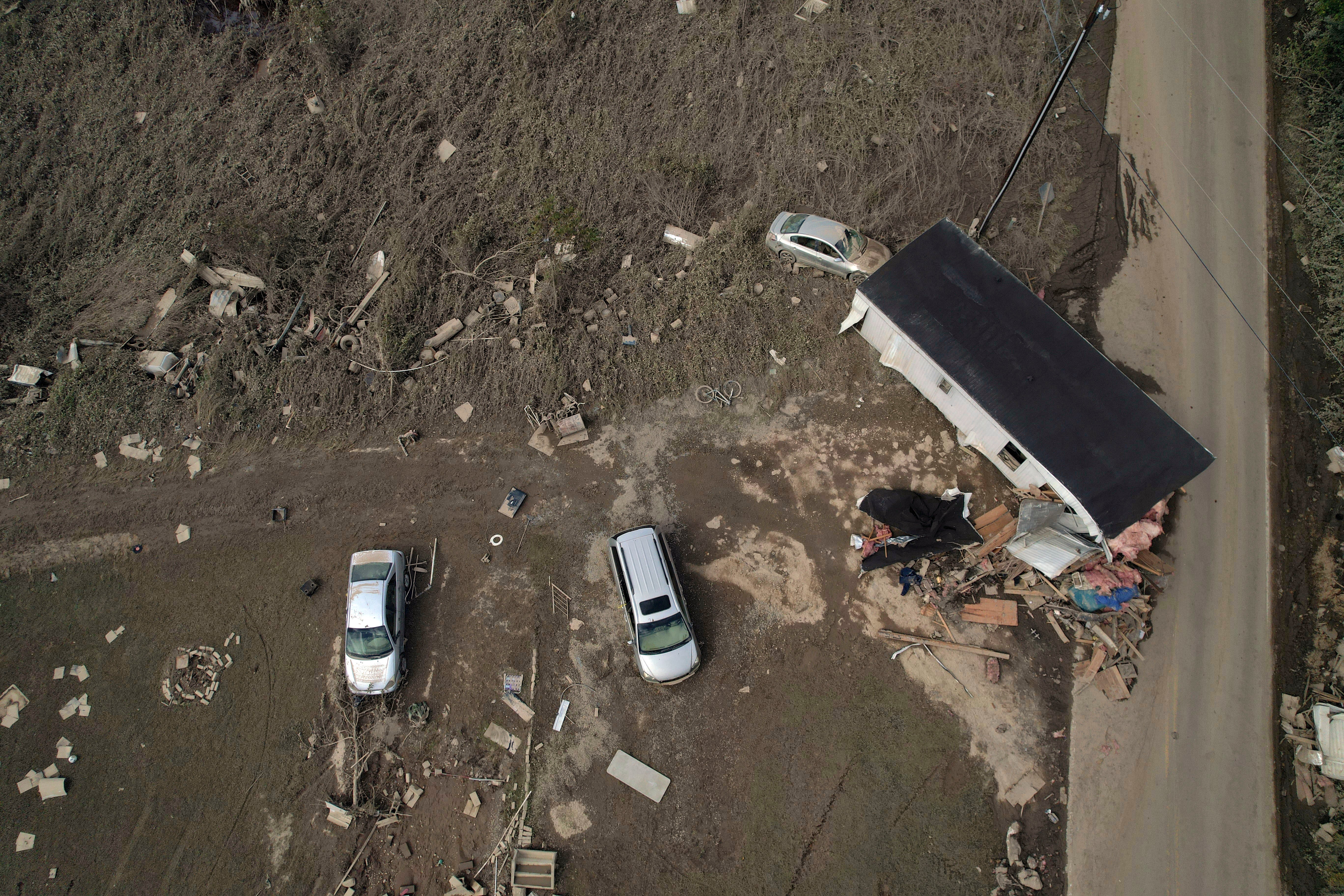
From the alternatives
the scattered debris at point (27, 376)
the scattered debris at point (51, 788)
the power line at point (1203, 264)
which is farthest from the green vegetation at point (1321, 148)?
the scattered debris at point (27, 376)

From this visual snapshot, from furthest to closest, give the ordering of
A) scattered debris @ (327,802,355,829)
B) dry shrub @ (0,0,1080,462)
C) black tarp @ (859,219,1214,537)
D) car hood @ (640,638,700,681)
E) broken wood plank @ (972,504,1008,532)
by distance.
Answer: dry shrub @ (0,0,1080,462) < broken wood plank @ (972,504,1008,532) < car hood @ (640,638,700,681) < scattered debris @ (327,802,355,829) < black tarp @ (859,219,1214,537)

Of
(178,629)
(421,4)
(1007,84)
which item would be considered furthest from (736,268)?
(178,629)

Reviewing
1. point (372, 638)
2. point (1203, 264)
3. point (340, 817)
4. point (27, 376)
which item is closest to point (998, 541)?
point (1203, 264)

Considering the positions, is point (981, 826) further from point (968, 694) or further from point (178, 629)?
point (178, 629)

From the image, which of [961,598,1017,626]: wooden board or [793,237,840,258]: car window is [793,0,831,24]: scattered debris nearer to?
[793,237,840,258]: car window

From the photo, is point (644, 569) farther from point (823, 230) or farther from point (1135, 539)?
point (1135, 539)

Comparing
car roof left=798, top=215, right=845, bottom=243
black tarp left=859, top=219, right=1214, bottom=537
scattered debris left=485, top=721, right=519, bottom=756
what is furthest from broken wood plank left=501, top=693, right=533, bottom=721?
car roof left=798, top=215, right=845, bottom=243

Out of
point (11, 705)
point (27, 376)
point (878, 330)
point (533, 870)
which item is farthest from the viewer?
point (27, 376)
